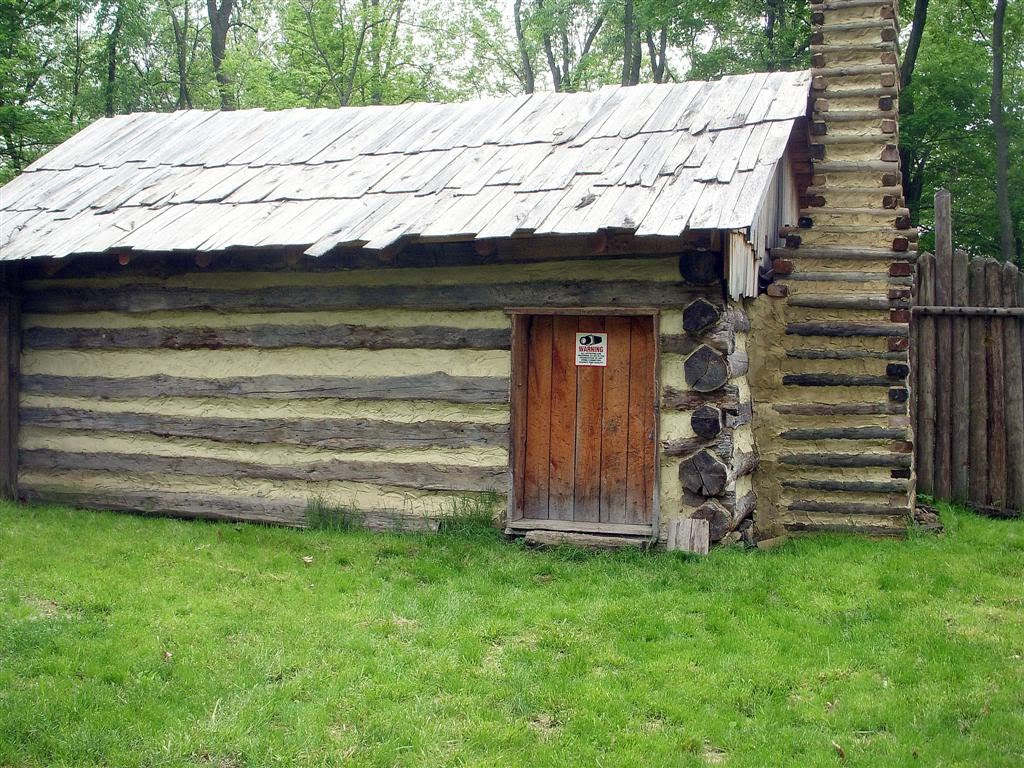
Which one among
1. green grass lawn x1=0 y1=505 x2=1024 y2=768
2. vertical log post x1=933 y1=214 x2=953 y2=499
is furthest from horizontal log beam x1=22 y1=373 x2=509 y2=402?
vertical log post x1=933 y1=214 x2=953 y2=499

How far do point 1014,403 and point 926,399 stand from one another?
30.1 inches

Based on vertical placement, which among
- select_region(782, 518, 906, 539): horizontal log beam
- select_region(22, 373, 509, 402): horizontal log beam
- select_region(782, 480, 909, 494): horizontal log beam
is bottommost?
select_region(782, 518, 906, 539): horizontal log beam

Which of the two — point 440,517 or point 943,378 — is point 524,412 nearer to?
point 440,517

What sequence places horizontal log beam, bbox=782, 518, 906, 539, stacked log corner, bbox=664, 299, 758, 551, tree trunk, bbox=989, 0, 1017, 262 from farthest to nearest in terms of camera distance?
tree trunk, bbox=989, 0, 1017, 262 → horizontal log beam, bbox=782, 518, 906, 539 → stacked log corner, bbox=664, 299, 758, 551

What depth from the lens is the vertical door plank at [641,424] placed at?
309 inches

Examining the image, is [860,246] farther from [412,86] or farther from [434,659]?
[412,86]

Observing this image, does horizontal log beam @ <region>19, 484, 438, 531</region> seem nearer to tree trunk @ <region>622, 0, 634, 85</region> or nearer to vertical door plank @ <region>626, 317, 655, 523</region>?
vertical door plank @ <region>626, 317, 655, 523</region>

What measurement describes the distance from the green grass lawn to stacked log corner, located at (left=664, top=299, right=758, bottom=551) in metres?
0.41

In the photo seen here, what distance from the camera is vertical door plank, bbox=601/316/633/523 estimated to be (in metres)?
7.94

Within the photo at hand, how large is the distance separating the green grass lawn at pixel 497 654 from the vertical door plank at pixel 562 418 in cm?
65

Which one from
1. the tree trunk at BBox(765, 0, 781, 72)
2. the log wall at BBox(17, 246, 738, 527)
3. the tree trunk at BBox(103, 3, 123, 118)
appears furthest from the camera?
the tree trunk at BBox(103, 3, 123, 118)

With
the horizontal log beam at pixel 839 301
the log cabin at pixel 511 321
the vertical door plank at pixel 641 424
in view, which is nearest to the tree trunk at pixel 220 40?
the log cabin at pixel 511 321

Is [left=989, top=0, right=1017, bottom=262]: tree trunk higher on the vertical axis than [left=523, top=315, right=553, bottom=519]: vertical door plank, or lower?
higher

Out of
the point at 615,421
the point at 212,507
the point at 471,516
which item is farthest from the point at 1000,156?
the point at 212,507
